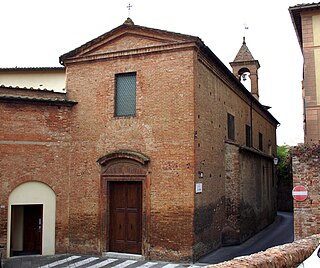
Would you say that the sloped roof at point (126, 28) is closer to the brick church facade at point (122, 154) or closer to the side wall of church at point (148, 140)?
the brick church facade at point (122, 154)

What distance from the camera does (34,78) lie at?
21.3m

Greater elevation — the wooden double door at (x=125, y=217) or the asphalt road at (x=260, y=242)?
the wooden double door at (x=125, y=217)

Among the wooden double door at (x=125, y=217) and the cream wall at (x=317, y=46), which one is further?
the cream wall at (x=317, y=46)

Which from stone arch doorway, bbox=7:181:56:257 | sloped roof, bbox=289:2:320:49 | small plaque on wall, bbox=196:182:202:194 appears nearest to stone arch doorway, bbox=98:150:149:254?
small plaque on wall, bbox=196:182:202:194

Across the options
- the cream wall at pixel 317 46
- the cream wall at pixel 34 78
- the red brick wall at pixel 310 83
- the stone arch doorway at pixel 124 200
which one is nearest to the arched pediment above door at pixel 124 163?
the stone arch doorway at pixel 124 200

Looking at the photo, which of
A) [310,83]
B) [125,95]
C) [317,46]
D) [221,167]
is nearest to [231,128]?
[221,167]

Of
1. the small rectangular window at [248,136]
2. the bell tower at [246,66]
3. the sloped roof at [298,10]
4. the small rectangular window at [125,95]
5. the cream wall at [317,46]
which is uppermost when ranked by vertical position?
the bell tower at [246,66]

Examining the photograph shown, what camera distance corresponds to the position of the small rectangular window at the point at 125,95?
14.2 m

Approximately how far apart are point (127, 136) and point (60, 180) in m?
3.02

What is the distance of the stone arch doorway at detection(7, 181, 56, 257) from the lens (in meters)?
14.0

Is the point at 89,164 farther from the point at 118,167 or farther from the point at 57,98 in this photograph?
the point at 57,98

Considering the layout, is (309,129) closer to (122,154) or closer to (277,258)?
(122,154)

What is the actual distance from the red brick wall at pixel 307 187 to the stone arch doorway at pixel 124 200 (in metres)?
4.75

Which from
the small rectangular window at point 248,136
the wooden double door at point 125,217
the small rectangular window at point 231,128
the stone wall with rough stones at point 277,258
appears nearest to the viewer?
the stone wall with rough stones at point 277,258
